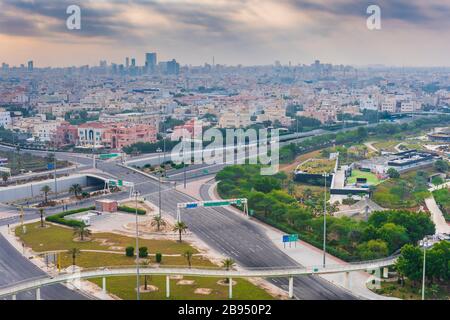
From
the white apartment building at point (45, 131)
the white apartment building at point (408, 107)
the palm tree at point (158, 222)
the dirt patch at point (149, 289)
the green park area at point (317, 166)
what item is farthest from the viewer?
the white apartment building at point (408, 107)

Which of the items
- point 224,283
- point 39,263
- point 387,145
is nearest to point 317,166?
point 387,145

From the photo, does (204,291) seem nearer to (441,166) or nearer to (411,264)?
(411,264)

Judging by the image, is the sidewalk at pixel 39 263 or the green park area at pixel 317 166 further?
the green park area at pixel 317 166

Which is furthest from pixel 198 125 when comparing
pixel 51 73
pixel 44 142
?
pixel 51 73

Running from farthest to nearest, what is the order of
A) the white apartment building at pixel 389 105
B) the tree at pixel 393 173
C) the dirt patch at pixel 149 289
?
the white apartment building at pixel 389 105
the tree at pixel 393 173
the dirt patch at pixel 149 289

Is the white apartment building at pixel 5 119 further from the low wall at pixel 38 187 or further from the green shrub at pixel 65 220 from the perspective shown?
the green shrub at pixel 65 220

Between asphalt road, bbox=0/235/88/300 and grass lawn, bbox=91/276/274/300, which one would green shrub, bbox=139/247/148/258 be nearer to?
grass lawn, bbox=91/276/274/300

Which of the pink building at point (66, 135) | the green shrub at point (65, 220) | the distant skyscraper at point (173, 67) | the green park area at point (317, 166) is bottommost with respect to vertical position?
the green shrub at point (65, 220)


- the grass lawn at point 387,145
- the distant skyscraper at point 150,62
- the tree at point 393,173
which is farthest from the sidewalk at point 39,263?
the distant skyscraper at point 150,62
